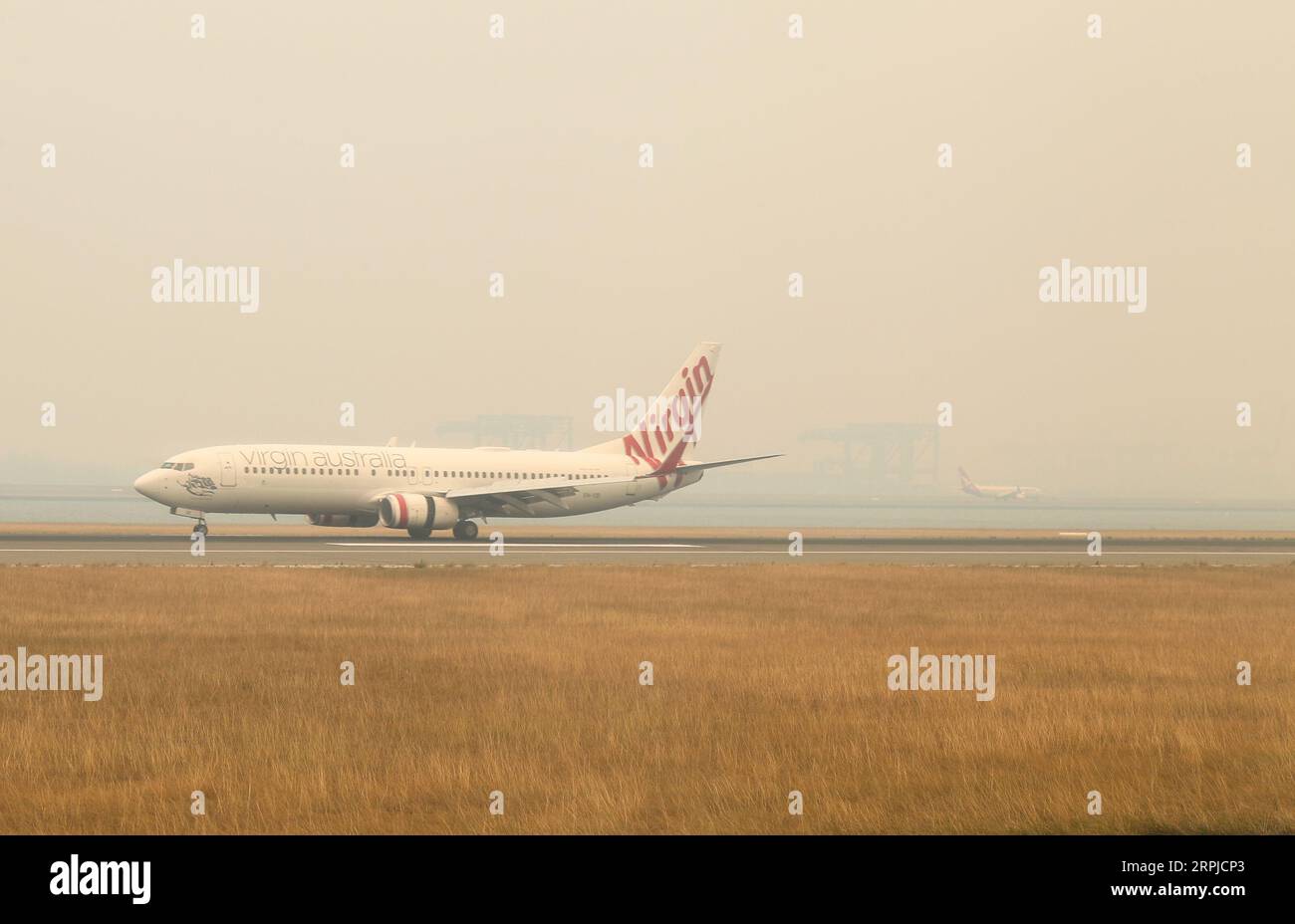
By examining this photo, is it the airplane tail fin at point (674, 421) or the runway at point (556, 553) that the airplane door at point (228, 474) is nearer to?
the runway at point (556, 553)

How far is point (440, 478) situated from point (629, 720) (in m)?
48.3

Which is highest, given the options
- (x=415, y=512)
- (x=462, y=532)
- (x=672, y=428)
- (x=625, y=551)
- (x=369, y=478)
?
(x=672, y=428)

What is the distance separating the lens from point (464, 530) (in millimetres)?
63812

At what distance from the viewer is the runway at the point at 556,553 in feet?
145

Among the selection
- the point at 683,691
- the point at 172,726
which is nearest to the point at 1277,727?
the point at 683,691

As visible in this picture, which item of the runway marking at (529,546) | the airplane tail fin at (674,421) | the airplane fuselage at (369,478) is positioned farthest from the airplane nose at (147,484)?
the airplane tail fin at (674,421)

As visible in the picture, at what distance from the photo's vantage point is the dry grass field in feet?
37.9

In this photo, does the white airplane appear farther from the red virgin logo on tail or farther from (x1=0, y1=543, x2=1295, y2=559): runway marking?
(x1=0, y1=543, x2=1295, y2=559): runway marking

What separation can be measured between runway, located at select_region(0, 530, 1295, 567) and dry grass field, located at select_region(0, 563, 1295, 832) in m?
13.3

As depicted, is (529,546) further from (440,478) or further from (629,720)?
(629,720)

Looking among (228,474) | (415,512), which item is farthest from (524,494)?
(228,474)

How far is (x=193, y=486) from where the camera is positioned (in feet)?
182

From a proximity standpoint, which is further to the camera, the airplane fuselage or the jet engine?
the jet engine

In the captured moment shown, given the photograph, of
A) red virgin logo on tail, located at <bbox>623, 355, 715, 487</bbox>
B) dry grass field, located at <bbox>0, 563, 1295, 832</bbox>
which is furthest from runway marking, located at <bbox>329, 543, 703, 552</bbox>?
dry grass field, located at <bbox>0, 563, 1295, 832</bbox>
